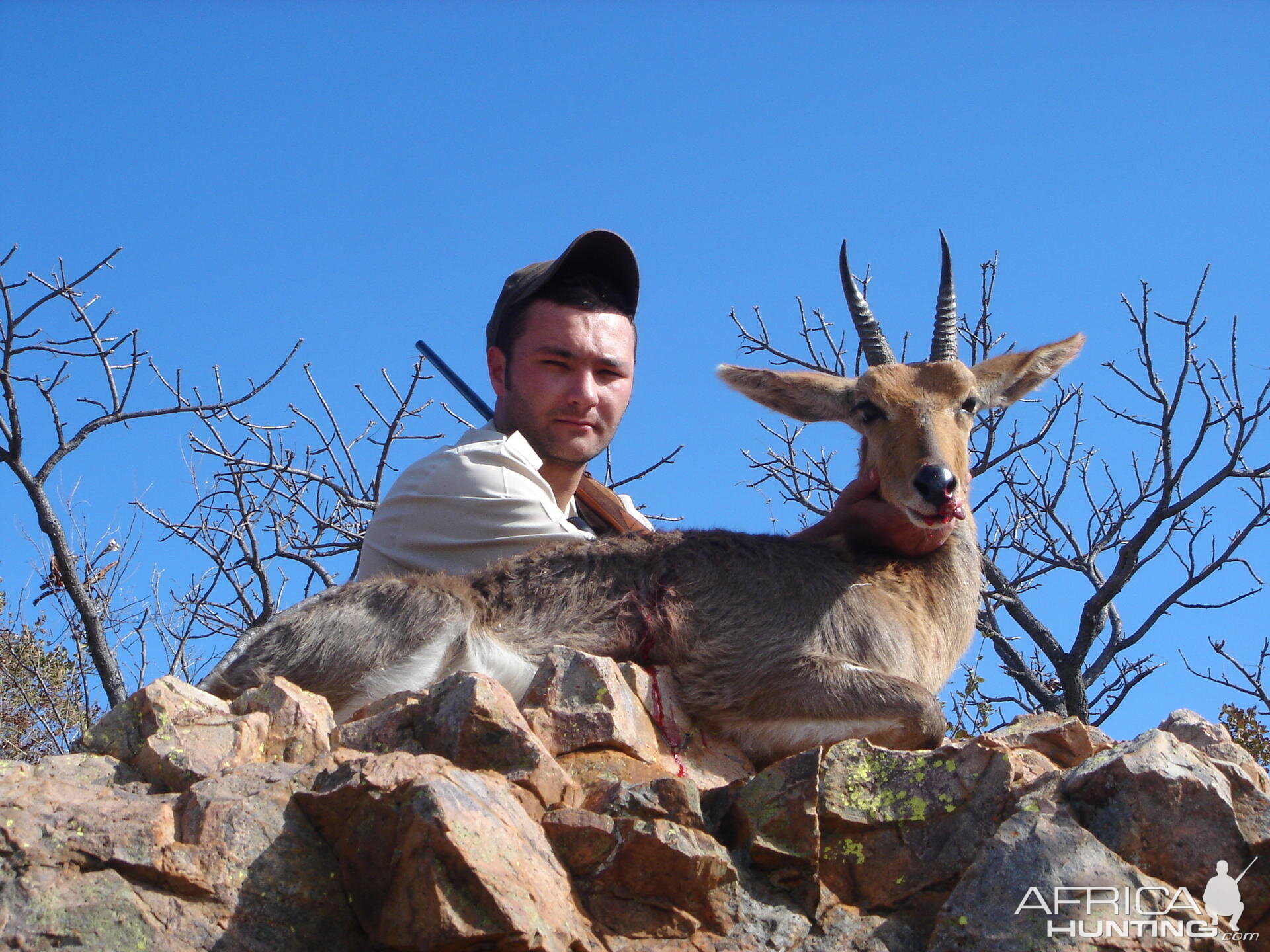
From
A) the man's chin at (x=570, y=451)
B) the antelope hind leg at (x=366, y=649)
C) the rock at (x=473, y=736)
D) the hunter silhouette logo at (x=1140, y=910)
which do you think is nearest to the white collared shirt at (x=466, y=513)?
the man's chin at (x=570, y=451)

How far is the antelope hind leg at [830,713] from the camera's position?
5.02m

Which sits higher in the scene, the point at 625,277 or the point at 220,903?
the point at 625,277

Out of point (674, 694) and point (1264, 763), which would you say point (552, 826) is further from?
point (1264, 763)

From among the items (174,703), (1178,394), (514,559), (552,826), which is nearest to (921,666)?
(514,559)

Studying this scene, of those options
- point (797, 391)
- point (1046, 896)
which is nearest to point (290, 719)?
point (1046, 896)

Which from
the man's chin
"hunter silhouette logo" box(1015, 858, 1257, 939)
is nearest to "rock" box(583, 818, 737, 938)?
"hunter silhouette logo" box(1015, 858, 1257, 939)

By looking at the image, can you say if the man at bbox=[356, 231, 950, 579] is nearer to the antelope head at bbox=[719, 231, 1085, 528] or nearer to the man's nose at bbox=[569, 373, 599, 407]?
the man's nose at bbox=[569, 373, 599, 407]

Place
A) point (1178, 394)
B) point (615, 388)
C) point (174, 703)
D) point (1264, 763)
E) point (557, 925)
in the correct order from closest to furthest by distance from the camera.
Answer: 1. point (557, 925)
2. point (174, 703)
3. point (615, 388)
4. point (1264, 763)
5. point (1178, 394)

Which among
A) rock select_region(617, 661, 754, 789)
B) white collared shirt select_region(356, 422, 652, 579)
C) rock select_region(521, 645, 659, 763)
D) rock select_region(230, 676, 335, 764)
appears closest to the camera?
rock select_region(230, 676, 335, 764)

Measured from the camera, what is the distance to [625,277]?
22.9 ft

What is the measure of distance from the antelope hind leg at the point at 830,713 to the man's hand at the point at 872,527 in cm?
99

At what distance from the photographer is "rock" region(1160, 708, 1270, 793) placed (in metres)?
4.23

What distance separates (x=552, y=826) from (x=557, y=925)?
14.0 inches

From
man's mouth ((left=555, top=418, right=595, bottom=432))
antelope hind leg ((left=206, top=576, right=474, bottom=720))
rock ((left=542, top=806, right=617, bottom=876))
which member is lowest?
rock ((left=542, top=806, right=617, bottom=876))
